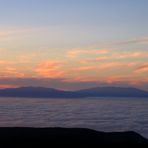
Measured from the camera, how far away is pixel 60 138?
27.0 metres

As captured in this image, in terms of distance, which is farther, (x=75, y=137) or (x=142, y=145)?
(x=75, y=137)

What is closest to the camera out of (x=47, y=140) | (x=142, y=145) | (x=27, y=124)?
(x=142, y=145)

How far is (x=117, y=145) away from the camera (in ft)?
77.9

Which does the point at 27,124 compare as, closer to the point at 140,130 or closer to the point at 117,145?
the point at 140,130

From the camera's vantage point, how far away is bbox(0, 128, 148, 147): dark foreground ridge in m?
24.9

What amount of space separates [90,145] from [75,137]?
375cm

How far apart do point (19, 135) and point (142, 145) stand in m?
7.90

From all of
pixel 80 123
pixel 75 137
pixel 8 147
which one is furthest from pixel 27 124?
pixel 8 147

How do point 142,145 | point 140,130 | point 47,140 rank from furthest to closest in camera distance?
point 140,130
point 47,140
point 142,145

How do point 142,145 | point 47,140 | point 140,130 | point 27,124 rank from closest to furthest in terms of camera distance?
point 142,145 < point 47,140 < point 140,130 < point 27,124

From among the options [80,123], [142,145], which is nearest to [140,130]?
[80,123]

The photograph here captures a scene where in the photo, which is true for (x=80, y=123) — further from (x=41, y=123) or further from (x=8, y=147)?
(x=8, y=147)

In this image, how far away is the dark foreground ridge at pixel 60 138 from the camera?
2494cm

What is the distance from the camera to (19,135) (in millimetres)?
27281
